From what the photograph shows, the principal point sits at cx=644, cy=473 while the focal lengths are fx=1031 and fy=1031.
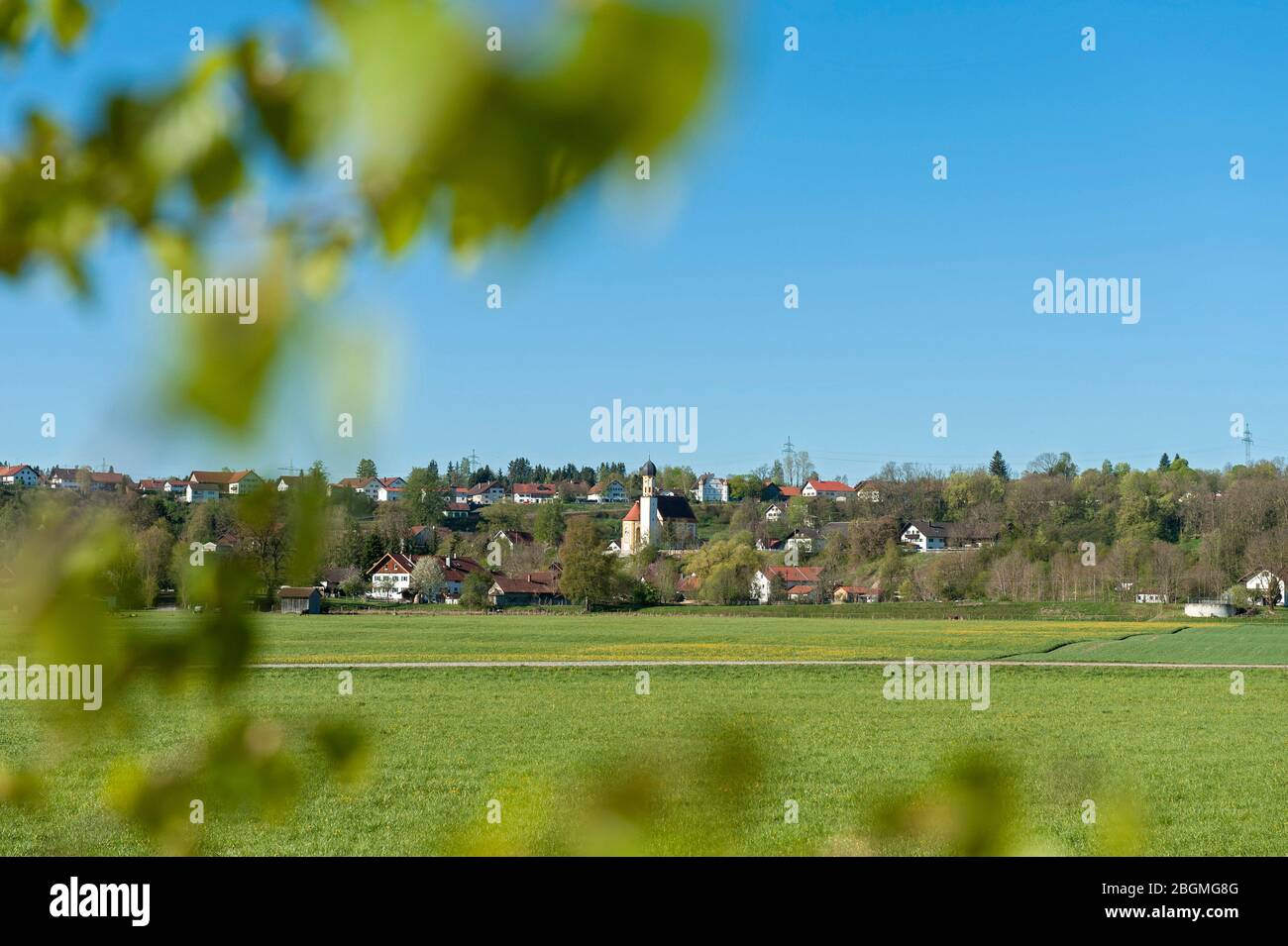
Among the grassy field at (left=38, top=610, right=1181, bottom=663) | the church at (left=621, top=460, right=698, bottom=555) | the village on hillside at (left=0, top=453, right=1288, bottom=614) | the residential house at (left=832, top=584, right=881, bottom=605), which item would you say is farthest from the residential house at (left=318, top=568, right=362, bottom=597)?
the church at (left=621, top=460, right=698, bottom=555)

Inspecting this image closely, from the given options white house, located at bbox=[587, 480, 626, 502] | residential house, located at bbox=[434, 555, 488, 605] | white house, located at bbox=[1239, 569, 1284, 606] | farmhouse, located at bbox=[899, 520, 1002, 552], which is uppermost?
white house, located at bbox=[587, 480, 626, 502]

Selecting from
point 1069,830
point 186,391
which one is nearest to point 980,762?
point 186,391

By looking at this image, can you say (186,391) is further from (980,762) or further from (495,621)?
(495,621)

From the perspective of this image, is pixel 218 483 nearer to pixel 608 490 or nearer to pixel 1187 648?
pixel 1187 648

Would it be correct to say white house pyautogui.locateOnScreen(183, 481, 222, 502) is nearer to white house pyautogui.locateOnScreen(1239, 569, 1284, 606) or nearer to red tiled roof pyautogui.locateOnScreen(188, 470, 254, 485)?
Answer: red tiled roof pyautogui.locateOnScreen(188, 470, 254, 485)
